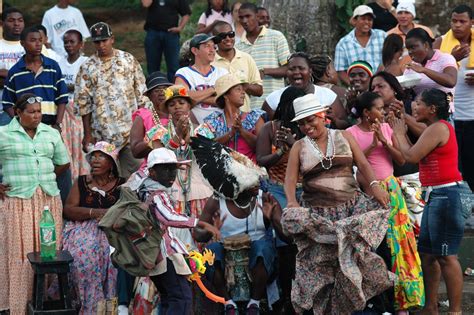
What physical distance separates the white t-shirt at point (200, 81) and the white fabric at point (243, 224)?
1591 millimetres

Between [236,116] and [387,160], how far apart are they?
1.55 metres

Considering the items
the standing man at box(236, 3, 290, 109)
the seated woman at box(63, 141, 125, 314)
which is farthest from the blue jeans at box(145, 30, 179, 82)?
the seated woman at box(63, 141, 125, 314)

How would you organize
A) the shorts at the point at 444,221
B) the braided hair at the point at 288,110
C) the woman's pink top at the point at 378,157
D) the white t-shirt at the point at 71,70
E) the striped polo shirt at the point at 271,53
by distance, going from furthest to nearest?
the white t-shirt at the point at 71,70, the striped polo shirt at the point at 271,53, the braided hair at the point at 288,110, the woman's pink top at the point at 378,157, the shorts at the point at 444,221

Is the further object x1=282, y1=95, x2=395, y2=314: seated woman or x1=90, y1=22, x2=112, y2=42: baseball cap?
x1=90, y1=22, x2=112, y2=42: baseball cap

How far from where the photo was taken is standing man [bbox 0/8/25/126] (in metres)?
14.0

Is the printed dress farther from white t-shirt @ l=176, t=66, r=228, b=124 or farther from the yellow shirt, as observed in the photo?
the yellow shirt

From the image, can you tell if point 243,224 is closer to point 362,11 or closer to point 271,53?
point 271,53

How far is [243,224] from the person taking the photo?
35.9ft

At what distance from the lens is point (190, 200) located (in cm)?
1147

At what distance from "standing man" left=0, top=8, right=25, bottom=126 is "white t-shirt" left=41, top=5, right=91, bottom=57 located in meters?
1.64

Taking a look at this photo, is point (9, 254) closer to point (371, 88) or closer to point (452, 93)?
point (371, 88)

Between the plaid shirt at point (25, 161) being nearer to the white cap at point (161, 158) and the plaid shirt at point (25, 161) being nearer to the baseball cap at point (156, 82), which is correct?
the baseball cap at point (156, 82)

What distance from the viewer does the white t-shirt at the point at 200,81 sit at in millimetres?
12289

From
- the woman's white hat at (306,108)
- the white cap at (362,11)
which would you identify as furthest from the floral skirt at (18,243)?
the white cap at (362,11)
